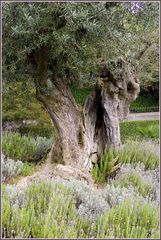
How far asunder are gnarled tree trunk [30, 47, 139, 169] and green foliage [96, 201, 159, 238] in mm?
1848

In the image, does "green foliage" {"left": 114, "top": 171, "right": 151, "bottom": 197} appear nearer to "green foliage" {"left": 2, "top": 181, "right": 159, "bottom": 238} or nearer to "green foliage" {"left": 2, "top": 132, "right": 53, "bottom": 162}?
"green foliage" {"left": 2, "top": 181, "right": 159, "bottom": 238}

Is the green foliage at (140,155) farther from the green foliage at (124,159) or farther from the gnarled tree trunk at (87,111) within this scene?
the gnarled tree trunk at (87,111)

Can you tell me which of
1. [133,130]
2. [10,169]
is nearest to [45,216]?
[10,169]

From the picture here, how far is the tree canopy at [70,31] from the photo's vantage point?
11.7 ft

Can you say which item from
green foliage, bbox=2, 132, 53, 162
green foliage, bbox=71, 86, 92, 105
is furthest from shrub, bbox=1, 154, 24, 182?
green foliage, bbox=71, 86, 92, 105

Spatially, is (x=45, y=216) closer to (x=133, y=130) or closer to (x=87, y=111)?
(x=87, y=111)

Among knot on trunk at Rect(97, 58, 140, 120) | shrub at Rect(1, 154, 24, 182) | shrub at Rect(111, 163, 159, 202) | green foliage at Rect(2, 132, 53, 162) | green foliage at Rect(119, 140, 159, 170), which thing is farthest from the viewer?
green foliage at Rect(2, 132, 53, 162)

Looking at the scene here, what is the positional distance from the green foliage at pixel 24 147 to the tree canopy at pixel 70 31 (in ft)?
4.68

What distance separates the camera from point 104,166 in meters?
5.28

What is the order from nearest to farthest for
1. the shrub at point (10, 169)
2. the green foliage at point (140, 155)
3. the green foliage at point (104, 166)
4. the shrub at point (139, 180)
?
1. the shrub at point (139, 180)
2. the shrub at point (10, 169)
3. the green foliage at point (104, 166)
4. the green foliage at point (140, 155)

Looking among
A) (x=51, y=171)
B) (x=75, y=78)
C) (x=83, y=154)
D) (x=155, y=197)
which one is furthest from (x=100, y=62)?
(x=155, y=197)

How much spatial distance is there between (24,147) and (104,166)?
142cm

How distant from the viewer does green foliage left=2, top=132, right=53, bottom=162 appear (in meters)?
5.66

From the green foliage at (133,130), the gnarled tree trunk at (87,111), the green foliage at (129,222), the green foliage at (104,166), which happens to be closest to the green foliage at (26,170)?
the gnarled tree trunk at (87,111)
